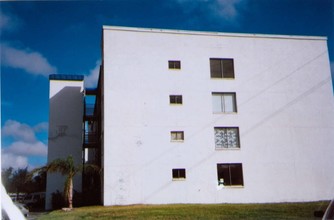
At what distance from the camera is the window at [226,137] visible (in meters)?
22.0

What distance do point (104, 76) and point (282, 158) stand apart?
12583mm

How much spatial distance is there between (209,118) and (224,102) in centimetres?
168

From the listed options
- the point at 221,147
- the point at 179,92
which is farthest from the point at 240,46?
the point at 221,147

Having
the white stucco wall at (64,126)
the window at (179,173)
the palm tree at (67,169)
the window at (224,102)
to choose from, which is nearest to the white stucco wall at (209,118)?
the window at (179,173)

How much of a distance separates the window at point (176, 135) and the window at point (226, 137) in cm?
240

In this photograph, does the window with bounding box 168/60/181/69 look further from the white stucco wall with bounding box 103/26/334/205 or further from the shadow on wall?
the shadow on wall

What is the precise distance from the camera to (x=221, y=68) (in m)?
23.0

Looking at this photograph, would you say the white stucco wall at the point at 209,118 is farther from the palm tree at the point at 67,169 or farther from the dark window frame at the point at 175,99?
the palm tree at the point at 67,169

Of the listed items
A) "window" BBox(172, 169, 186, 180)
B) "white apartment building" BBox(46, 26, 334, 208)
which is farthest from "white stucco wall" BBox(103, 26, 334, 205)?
"window" BBox(172, 169, 186, 180)

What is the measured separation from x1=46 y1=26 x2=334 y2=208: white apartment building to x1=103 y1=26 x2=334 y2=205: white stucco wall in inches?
2.5

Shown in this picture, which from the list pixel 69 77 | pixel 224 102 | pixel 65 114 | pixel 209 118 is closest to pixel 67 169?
pixel 209 118

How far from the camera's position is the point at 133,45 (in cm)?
2183

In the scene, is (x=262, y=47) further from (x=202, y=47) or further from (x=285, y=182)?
(x=285, y=182)

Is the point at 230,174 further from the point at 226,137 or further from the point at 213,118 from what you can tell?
the point at 213,118
